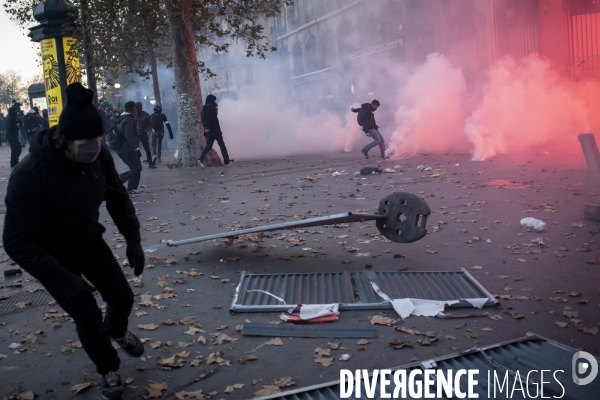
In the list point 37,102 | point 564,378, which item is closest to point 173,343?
point 564,378

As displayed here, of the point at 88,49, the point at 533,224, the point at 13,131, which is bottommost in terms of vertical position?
the point at 533,224

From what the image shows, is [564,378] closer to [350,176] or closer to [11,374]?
[11,374]

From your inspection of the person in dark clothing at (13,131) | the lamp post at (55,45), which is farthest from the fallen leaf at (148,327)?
the person in dark clothing at (13,131)

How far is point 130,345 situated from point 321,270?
2.61m

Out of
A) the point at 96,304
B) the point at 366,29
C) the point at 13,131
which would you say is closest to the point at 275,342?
the point at 96,304

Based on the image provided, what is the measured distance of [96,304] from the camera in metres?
3.72

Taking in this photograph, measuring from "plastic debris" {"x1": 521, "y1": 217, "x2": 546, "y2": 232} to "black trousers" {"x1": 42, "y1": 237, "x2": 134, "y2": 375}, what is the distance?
5.21m

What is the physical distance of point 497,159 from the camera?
1445cm

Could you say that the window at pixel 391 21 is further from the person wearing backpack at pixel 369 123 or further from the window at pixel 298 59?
the window at pixel 298 59

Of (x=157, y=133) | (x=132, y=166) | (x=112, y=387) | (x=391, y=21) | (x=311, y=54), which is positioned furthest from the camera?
(x=311, y=54)

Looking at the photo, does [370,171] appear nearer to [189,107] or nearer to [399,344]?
[189,107]

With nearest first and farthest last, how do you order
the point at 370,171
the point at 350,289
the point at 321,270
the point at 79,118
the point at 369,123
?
1. the point at 79,118
2. the point at 350,289
3. the point at 321,270
4. the point at 370,171
5. the point at 369,123

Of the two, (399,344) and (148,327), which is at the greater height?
(148,327)

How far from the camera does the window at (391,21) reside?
30609mm
